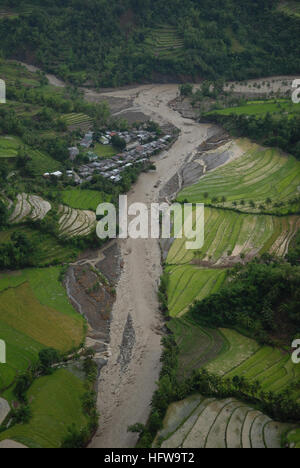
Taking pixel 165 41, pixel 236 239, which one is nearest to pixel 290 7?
pixel 165 41

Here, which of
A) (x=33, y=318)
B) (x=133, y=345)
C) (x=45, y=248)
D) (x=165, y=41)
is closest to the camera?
(x=133, y=345)

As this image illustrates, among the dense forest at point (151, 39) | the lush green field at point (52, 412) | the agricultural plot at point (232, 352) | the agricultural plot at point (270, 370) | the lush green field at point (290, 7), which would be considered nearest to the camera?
the lush green field at point (52, 412)

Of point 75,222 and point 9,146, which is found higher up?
point 9,146

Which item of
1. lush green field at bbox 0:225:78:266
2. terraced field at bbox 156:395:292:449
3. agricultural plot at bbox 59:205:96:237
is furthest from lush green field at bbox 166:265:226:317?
lush green field at bbox 0:225:78:266

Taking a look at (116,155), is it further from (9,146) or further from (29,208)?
(29,208)

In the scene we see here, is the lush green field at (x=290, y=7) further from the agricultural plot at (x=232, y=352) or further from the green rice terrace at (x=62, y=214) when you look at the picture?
the agricultural plot at (x=232, y=352)

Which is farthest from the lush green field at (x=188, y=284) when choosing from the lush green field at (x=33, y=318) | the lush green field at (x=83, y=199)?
the lush green field at (x=83, y=199)

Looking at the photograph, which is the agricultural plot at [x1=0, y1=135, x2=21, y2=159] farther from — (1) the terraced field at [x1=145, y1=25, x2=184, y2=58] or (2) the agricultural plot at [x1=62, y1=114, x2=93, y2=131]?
(1) the terraced field at [x1=145, y1=25, x2=184, y2=58]
